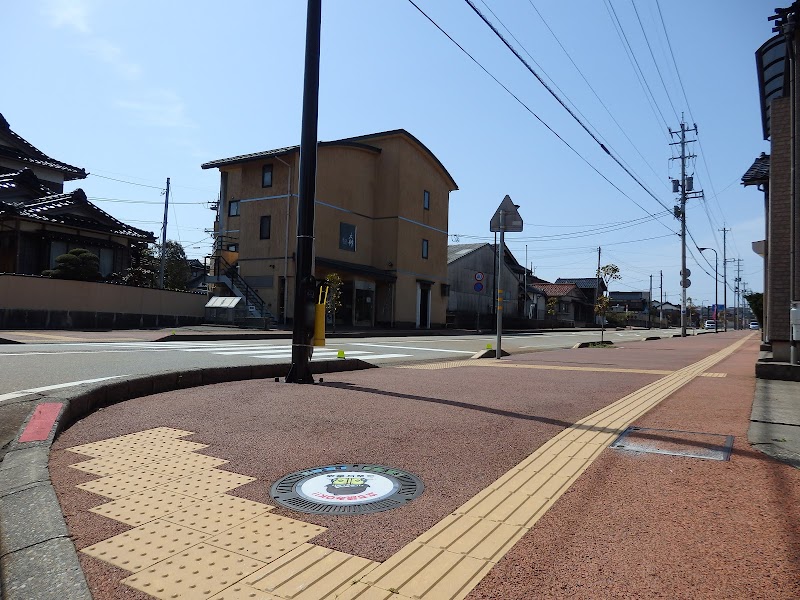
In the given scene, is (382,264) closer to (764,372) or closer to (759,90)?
(759,90)

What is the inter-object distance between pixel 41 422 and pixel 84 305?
20.6 meters

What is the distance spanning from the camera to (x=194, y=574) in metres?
2.15

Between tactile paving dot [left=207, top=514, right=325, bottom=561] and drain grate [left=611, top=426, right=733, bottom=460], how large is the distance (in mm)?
2637

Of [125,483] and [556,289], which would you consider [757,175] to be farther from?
[556,289]

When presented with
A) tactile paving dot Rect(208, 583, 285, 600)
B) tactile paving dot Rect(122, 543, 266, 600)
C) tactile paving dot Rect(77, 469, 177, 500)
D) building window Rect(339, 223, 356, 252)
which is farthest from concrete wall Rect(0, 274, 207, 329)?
tactile paving dot Rect(208, 583, 285, 600)

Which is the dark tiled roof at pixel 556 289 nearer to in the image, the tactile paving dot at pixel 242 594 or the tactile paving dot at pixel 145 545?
the tactile paving dot at pixel 145 545

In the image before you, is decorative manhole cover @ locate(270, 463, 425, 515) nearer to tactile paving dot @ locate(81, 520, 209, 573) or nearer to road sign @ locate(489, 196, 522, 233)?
tactile paving dot @ locate(81, 520, 209, 573)

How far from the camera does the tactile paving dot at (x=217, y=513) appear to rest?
2611mm

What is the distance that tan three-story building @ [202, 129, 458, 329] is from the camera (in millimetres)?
30891

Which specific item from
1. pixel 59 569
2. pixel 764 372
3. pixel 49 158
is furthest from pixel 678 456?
pixel 49 158

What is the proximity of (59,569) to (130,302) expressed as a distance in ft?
80.3

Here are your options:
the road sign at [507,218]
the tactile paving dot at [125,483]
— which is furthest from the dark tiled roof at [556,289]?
the tactile paving dot at [125,483]

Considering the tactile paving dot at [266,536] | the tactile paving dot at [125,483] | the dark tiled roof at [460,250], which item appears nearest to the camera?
the tactile paving dot at [266,536]

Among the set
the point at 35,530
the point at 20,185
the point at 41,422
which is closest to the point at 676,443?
the point at 35,530
